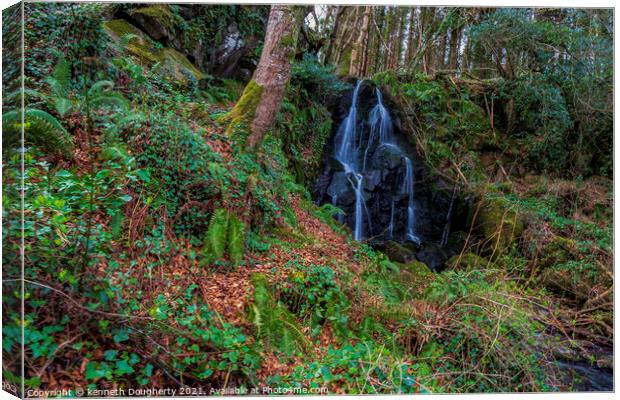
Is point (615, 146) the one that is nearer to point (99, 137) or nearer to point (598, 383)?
point (598, 383)

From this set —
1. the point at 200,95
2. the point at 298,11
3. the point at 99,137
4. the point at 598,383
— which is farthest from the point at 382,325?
the point at 200,95

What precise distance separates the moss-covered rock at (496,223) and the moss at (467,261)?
0.22 metres

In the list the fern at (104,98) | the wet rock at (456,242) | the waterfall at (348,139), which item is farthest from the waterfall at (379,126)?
the fern at (104,98)

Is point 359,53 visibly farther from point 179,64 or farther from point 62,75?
point 62,75

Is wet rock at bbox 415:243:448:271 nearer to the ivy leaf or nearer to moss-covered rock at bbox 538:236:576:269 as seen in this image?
moss-covered rock at bbox 538:236:576:269

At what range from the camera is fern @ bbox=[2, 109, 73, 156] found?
9.48 ft

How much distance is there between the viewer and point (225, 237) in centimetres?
400

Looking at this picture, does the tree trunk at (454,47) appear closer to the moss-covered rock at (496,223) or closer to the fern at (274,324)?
the moss-covered rock at (496,223)

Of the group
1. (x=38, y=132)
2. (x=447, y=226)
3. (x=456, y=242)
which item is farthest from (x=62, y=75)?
(x=447, y=226)

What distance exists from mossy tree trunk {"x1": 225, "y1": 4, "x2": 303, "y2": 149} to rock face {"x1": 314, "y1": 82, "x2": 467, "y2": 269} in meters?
3.80

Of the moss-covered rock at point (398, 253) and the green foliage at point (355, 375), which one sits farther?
the moss-covered rock at point (398, 253)

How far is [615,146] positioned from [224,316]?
418 centimetres

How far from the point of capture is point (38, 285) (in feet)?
8.39

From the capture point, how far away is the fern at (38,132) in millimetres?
2891
